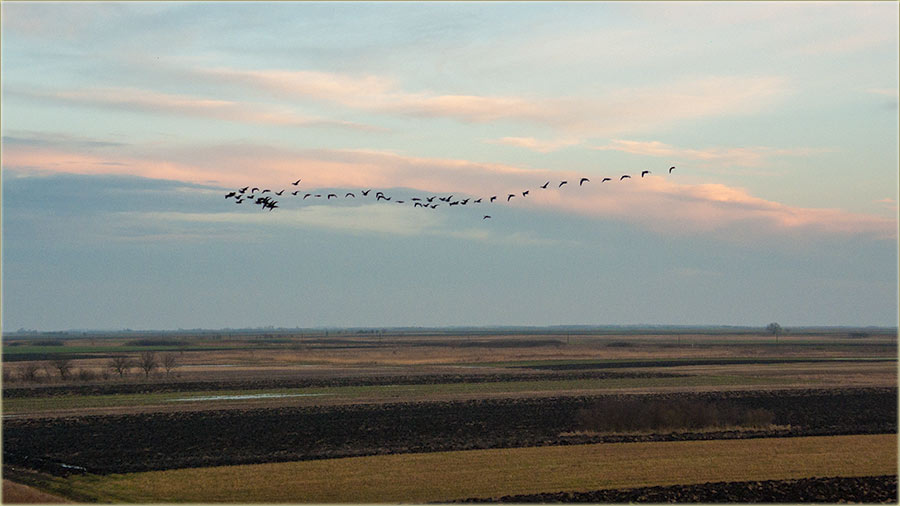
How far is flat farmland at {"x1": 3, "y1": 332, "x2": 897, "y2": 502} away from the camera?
37375 millimetres

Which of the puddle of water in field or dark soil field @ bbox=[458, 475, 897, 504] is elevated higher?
dark soil field @ bbox=[458, 475, 897, 504]

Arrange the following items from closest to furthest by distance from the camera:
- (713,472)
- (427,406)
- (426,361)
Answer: (713,472)
(427,406)
(426,361)

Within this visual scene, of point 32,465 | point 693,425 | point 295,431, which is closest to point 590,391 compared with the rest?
point 693,425

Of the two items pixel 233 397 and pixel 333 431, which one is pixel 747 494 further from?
pixel 233 397

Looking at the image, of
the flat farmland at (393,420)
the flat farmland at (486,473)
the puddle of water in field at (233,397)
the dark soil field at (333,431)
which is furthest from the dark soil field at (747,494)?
the puddle of water in field at (233,397)

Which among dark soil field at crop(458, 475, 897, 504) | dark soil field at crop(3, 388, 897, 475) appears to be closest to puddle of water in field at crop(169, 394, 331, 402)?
dark soil field at crop(3, 388, 897, 475)

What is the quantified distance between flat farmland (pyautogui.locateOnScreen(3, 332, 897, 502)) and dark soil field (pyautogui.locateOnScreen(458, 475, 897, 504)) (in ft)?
0.88

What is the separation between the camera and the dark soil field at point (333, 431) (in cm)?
4284

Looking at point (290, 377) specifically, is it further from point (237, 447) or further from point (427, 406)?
point (237, 447)

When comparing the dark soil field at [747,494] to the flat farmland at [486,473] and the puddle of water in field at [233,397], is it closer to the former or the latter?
the flat farmland at [486,473]

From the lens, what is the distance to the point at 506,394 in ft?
237

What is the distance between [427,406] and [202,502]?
31188 millimetres

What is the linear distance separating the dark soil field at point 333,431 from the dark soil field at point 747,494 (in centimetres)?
1116

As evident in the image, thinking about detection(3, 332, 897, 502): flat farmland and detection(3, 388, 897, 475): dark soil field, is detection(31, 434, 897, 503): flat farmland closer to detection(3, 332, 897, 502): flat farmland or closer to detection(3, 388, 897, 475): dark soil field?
detection(3, 332, 897, 502): flat farmland
